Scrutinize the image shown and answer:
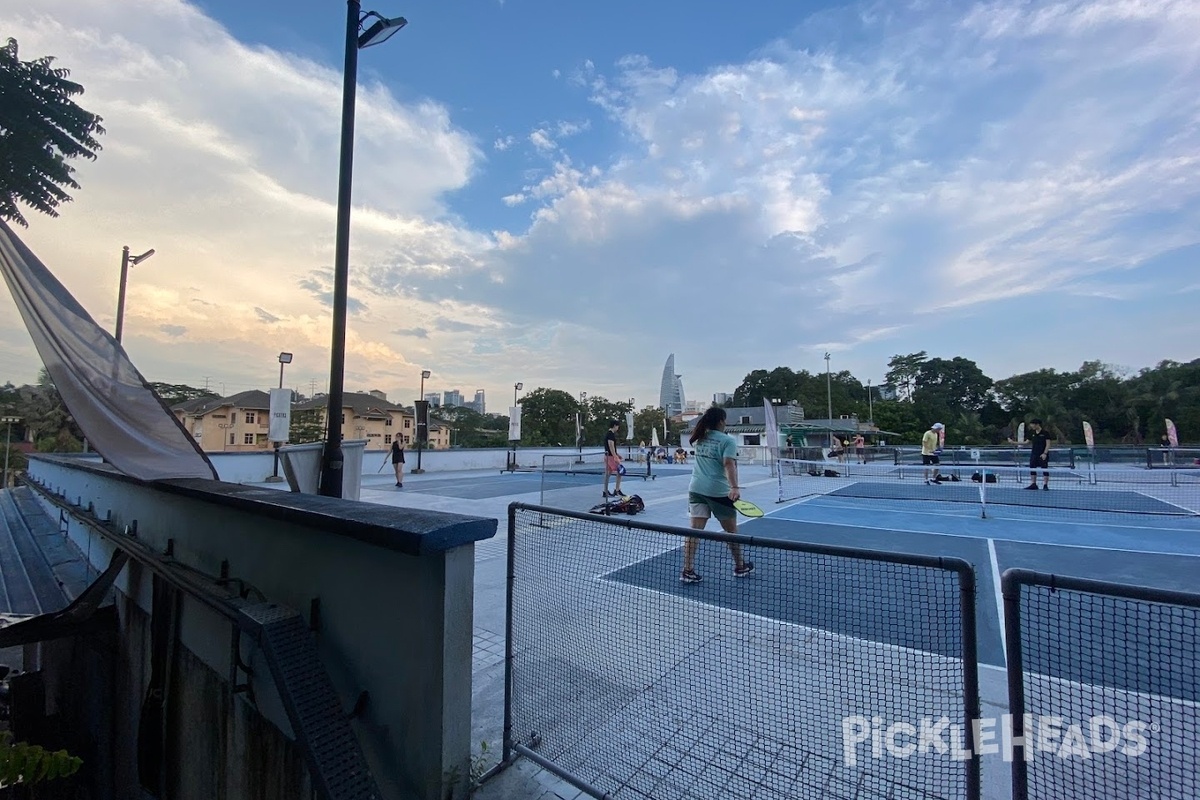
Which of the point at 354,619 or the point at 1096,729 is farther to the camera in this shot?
the point at 354,619

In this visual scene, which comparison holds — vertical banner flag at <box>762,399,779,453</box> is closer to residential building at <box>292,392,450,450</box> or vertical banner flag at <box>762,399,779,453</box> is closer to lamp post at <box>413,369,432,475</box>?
lamp post at <box>413,369,432,475</box>

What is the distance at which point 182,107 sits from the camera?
242 inches

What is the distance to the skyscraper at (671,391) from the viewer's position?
59062 millimetres

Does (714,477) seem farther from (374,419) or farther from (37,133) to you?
(374,419)

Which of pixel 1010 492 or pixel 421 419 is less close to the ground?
pixel 421 419

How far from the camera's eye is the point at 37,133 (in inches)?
138

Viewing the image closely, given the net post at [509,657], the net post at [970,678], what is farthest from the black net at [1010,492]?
the net post at [509,657]

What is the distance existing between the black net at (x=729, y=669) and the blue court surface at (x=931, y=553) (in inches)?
0.9

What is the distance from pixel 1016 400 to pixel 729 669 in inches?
2911

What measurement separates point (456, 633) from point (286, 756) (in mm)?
1654

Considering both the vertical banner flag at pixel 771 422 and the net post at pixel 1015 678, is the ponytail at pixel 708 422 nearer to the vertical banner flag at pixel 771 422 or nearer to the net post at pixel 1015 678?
the net post at pixel 1015 678

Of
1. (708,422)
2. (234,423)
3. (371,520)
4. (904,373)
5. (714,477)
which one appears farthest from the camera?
(904,373)

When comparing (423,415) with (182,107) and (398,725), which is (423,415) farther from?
(398,725)

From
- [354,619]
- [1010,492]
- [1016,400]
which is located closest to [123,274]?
[354,619]
